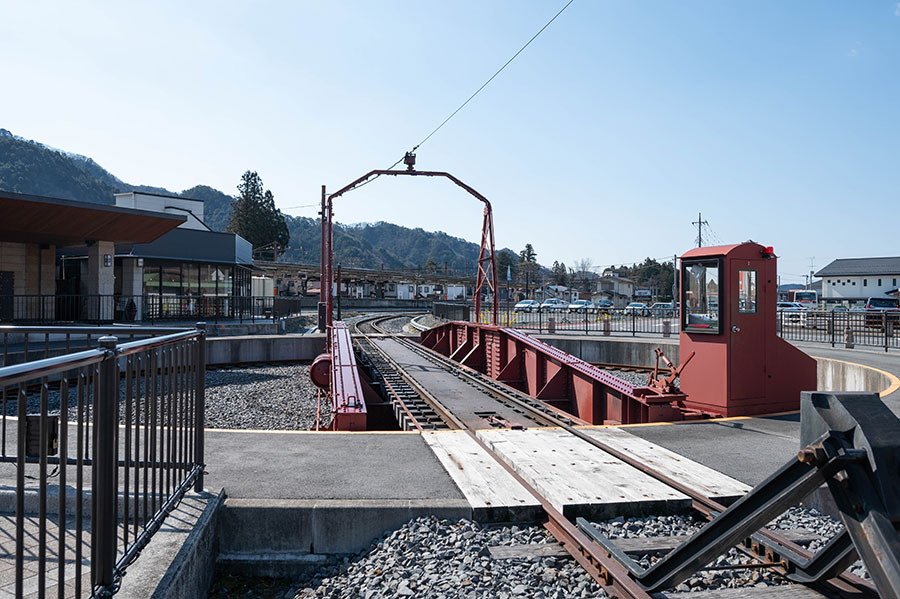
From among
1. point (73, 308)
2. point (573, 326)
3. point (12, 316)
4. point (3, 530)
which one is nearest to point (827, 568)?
point (3, 530)

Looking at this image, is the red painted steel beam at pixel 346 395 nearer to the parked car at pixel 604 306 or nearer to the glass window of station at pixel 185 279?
the glass window of station at pixel 185 279

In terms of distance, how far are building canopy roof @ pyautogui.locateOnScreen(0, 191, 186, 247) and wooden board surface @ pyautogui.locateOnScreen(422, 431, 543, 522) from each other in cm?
1736

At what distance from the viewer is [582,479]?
558cm

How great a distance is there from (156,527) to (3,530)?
4.35ft

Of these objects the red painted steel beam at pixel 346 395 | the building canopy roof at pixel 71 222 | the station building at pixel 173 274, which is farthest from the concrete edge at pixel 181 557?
the station building at pixel 173 274

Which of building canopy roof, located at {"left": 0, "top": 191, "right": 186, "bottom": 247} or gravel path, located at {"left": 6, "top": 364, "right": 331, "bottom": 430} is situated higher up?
building canopy roof, located at {"left": 0, "top": 191, "right": 186, "bottom": 247}

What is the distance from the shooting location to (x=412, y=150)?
69.5ft

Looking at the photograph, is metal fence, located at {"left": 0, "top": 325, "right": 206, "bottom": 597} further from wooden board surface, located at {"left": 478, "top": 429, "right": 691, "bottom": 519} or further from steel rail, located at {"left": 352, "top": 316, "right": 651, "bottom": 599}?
wooden board surface, located at {"left": 478, "top": 429, "right": 691, "bottom": 519}

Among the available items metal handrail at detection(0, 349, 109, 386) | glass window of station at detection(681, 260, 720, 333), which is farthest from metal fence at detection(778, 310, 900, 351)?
metal handrail at detection(0, 349, 109, 386)

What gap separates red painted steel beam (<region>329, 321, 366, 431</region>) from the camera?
26.9ft

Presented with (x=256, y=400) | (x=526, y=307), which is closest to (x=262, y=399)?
(x=256, y=400)

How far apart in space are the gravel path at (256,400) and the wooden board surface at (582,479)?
21.5 ft

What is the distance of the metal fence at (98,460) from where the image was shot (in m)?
2.48

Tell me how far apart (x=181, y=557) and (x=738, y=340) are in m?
8.29
